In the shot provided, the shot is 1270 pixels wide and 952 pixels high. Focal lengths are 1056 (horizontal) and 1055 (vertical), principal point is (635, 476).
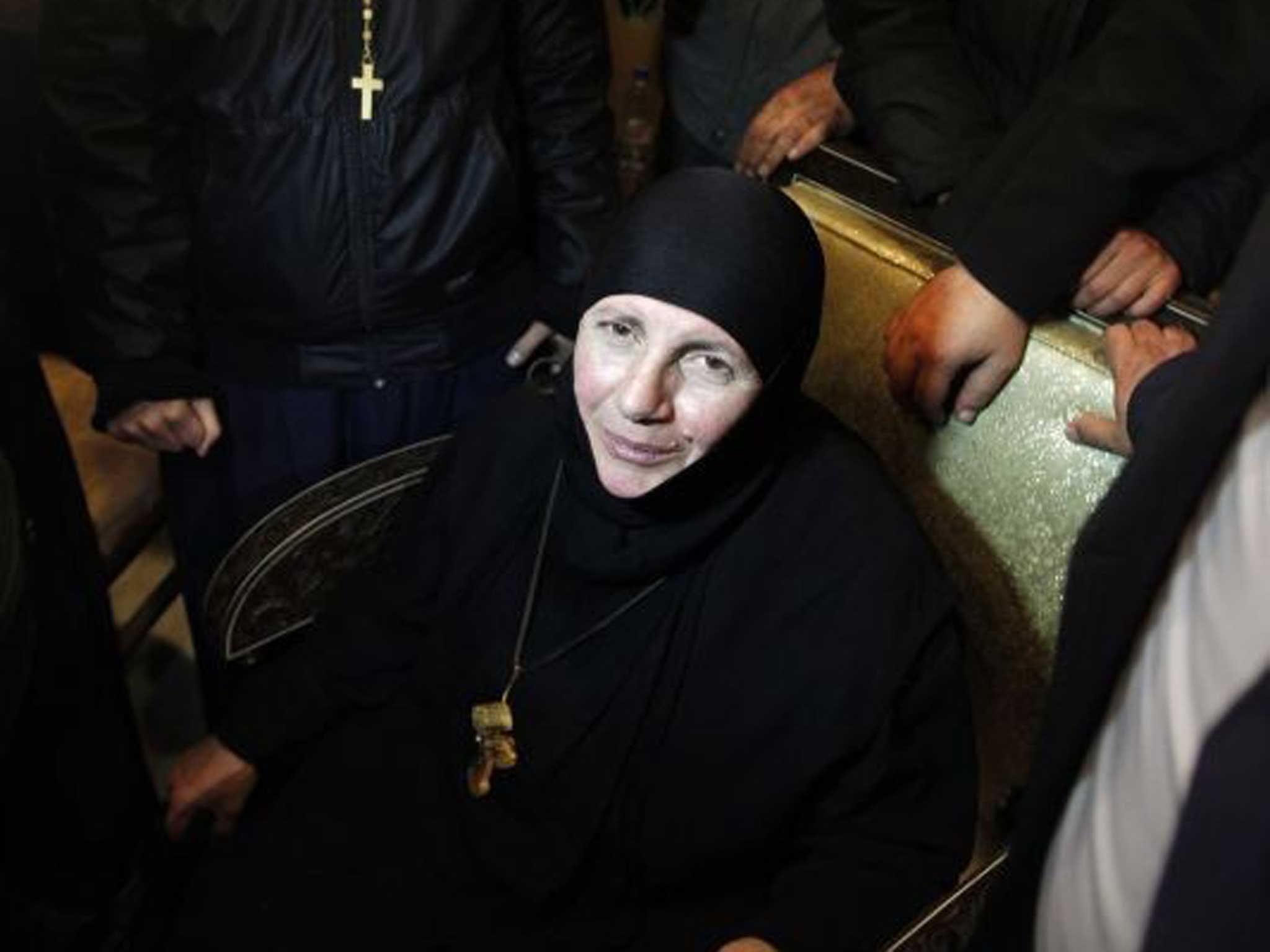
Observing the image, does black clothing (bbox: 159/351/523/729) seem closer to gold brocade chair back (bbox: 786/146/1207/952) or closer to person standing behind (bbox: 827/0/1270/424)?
gold brocade chair back (bbox: 786/146/1207/952)

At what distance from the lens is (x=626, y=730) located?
4.47 feet

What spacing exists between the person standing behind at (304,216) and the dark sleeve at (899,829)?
0.98 m

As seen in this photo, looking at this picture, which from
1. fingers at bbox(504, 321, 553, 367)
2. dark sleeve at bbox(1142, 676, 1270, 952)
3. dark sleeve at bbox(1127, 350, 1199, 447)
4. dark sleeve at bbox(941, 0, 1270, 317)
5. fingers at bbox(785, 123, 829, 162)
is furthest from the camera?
fingers at bbox(504, 321, 553, 367)

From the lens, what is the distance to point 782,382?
1291mm

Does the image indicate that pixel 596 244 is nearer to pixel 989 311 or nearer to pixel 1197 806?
pixel 989 311

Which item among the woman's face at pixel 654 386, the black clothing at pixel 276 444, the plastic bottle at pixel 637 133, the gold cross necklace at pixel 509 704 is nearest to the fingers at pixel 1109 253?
the woman's face at pixel 654 386

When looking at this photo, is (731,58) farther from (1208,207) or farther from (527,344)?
(1208,207)

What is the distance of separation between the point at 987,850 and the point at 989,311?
824 millimetres

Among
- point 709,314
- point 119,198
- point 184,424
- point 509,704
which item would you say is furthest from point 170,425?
point 709,314

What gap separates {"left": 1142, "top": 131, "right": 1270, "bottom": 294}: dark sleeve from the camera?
1229mm

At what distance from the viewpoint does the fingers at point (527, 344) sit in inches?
75.5

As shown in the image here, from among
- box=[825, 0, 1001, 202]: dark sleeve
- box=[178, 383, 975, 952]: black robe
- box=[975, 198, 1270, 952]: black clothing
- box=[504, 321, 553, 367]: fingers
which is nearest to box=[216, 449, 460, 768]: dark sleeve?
box=[178, 383, 975, 952]: black robe

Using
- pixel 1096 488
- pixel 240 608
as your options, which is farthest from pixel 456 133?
pixel 1096 488

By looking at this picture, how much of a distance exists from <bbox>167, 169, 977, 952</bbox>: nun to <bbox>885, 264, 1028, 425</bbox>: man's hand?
123mm
